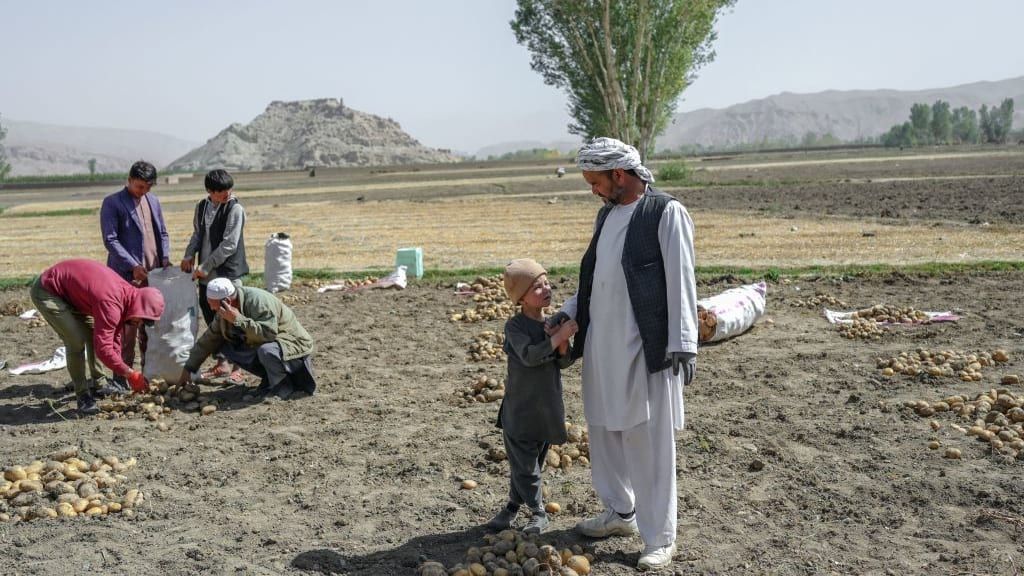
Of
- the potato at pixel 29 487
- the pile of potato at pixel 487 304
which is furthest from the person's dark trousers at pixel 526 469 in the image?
the pile of potato at pixel 487 304

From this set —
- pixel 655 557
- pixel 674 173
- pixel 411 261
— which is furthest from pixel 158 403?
pixel 674 173

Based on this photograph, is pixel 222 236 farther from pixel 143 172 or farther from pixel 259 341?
pixel 259 341

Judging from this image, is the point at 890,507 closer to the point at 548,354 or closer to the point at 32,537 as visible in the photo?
the point at 548,354

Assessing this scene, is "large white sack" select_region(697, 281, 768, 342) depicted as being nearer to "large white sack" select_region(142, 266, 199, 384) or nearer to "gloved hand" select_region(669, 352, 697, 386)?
"gloved hand" select_region(669, 352, 697, 386)

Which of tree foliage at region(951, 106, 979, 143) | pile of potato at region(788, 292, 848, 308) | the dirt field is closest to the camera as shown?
the dirt field

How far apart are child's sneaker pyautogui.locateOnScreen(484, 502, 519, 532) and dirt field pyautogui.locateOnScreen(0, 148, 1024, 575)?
11 centimetres

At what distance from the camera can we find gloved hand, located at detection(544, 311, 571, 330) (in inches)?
158

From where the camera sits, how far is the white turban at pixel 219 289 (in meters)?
6.38

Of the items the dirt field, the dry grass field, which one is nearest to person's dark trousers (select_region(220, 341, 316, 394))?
the dirt field

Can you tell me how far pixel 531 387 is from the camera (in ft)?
13.5

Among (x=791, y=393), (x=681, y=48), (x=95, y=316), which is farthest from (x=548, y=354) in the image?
(x=681, y=48)

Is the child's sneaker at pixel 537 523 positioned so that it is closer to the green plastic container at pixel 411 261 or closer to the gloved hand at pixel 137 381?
the gloved hand at pixel 137 381

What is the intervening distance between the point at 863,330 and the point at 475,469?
14.5ft

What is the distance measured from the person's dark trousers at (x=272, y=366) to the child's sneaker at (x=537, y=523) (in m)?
3.11
